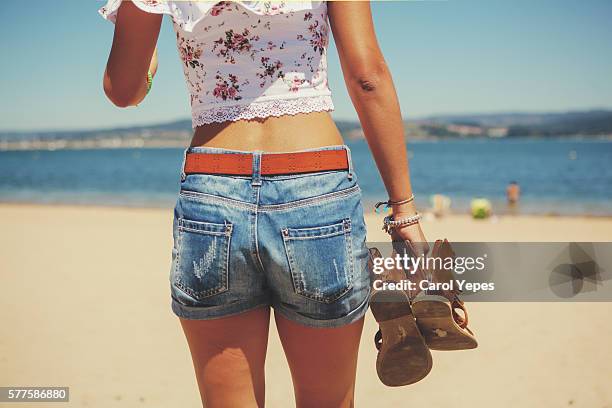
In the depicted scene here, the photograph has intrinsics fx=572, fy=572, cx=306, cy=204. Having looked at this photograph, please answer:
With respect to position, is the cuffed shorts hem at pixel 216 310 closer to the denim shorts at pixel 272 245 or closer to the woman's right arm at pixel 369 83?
the denim shorts at pixel 272 245

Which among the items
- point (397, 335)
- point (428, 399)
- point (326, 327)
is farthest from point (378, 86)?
point (428, 399)

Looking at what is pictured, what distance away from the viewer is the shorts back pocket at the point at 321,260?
56.1 inches

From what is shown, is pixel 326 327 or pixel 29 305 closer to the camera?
pixel 326 327

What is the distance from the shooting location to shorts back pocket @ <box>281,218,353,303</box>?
142 cm

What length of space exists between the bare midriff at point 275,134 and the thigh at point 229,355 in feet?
1.51

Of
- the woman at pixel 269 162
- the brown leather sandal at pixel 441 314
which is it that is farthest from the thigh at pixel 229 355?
the brown leather sandal at pixel 441 314

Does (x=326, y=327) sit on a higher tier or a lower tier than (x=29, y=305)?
higher

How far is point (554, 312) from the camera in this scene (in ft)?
20.0

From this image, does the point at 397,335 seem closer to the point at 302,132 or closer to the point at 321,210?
the point at 321,210

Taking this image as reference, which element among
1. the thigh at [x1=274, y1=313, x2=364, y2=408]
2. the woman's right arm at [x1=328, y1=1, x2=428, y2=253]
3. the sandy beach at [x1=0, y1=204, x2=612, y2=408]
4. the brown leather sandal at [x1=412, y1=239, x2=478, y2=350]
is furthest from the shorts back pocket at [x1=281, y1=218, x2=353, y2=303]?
the sandy beach at [x1=0, y1=204, x2=612, y2=408]

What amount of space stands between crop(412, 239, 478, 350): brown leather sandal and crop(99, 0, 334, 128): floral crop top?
0.65 m

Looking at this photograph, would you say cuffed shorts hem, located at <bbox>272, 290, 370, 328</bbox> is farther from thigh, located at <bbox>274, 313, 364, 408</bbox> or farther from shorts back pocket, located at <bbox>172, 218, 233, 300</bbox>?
shorts back pocket, located at <bbox>172, 218, 233, 300</bbox>

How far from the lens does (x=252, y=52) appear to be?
4.75 feet

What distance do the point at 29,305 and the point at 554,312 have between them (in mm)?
5765
